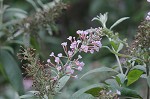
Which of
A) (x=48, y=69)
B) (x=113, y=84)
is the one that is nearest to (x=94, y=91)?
(x=113, y=84)

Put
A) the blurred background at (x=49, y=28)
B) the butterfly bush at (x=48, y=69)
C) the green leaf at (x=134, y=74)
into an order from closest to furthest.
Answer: the butterfly bush at (x=48, y=69) < the green leaf at (x=134, y=74) < the blurred background at (x=49, y=28)

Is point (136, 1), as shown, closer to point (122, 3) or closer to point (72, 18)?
point (122, 3)

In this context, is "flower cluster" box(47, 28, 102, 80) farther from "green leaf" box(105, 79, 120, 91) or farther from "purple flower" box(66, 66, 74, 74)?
"green leaf" box(105, 79, 120, 91)

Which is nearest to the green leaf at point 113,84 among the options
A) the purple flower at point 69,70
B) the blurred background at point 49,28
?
the purple flower at point 69,70

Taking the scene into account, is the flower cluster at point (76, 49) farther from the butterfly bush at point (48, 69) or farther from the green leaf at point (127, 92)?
the green leaf at point (127, 92)

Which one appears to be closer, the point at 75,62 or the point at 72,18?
the point at 75,62

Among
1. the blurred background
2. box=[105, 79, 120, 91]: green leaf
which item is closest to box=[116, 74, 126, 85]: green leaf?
box=[105, 79, 120, 91]: green leaf

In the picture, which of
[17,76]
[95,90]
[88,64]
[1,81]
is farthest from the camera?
[1,81]

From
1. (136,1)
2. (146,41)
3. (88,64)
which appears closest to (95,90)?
(146,41)
